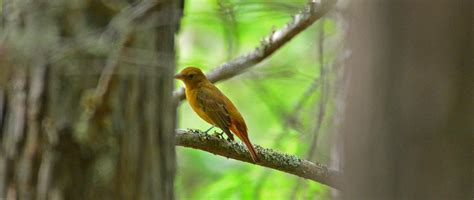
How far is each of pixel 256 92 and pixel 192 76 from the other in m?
0.66

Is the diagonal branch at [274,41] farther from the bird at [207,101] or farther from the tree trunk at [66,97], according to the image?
the tree trunk at [66,97]

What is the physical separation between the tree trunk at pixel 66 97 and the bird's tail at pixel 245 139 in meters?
2.34

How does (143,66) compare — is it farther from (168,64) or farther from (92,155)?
(92,155)

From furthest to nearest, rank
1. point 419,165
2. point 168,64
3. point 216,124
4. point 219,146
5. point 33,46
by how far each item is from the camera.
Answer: point 216,124 → point 219,146 → point 168,64 → point 33,46 → point 419,165

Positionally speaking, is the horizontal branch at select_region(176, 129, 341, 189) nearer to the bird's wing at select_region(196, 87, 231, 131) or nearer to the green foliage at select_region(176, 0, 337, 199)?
the green foliage at select_region(176, 0, 337, 199)

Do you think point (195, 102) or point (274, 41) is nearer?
point (274, 41)

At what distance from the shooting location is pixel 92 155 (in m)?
3.67

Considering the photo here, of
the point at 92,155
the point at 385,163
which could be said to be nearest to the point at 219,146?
the point at 92,155

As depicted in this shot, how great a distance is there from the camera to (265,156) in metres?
6.09

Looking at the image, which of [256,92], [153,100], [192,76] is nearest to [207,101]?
[192,76]

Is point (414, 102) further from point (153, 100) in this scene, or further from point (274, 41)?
point (274, 41)

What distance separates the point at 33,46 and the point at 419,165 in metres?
1.51

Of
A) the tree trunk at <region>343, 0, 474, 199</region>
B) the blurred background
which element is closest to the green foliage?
the blurred background

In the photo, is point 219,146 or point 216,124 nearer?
point 219,146
